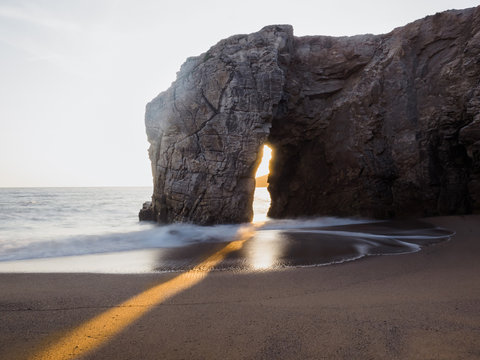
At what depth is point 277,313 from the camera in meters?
3.20

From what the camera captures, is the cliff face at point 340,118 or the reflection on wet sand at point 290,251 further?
the cliff face at point 340,118

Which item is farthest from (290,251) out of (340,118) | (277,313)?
(340,118)

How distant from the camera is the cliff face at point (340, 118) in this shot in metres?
13.1

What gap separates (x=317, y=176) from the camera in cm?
1730

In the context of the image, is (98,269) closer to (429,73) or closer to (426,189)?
(426,189)

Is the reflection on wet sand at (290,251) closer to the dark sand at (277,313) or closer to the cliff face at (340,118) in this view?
the dark sand at (277,313)

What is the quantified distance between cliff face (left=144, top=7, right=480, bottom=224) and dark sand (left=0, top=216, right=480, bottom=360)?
28.1 ft

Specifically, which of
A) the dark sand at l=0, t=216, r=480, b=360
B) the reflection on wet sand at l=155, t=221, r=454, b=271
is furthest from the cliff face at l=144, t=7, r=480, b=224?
the dark sand at l=0, t=216, r=480, b=360

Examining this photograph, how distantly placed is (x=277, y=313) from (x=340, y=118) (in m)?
14.2

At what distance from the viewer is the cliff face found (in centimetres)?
1312

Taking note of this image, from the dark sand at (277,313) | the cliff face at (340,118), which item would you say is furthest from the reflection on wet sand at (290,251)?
the cliff face at (340,118)

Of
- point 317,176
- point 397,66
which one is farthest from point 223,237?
point 397,66

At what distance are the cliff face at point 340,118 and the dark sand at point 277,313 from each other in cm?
855

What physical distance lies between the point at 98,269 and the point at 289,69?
13.4 metres
